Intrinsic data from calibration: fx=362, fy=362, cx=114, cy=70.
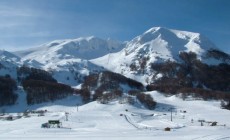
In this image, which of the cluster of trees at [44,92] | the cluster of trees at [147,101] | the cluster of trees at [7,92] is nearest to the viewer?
the cluster of trees at [147,101]

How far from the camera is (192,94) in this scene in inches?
6457

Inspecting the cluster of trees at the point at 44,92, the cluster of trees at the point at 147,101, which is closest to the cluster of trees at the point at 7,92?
the cluster of trees at the point at 44,92

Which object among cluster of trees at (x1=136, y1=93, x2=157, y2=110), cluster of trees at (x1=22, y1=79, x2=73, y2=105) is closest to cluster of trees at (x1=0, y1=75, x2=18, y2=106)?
cluster of trees at (x1=22, y1=79, x2=73, y2=105)

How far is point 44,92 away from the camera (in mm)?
176625

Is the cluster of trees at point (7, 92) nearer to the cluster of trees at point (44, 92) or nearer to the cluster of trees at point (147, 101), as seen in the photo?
the cluster of trees at point (44, 92)

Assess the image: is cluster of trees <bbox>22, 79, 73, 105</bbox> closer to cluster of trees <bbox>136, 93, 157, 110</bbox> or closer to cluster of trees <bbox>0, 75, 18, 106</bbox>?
cluster of trees <bbox>0, 75, 18, 106</bbox>

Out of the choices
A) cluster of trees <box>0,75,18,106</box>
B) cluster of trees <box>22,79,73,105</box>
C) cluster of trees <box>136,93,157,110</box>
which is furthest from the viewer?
cluster of trees <box>22,79,73,105</box>

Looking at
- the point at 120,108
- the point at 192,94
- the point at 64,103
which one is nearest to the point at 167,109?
the point at 120,108

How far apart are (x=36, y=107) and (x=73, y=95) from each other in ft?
78.8

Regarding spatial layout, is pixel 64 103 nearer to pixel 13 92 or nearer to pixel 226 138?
pixel 13 92

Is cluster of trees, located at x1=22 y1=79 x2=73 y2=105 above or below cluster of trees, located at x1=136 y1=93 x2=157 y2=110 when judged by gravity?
above

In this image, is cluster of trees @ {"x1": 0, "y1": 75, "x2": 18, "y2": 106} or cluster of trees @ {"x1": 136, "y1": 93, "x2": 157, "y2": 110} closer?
cluster of trees @ {"x1": 136, "y1": 93, "x2": 157, "y2": 110}

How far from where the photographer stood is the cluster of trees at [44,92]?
175 m

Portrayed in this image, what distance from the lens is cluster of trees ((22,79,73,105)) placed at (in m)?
175
